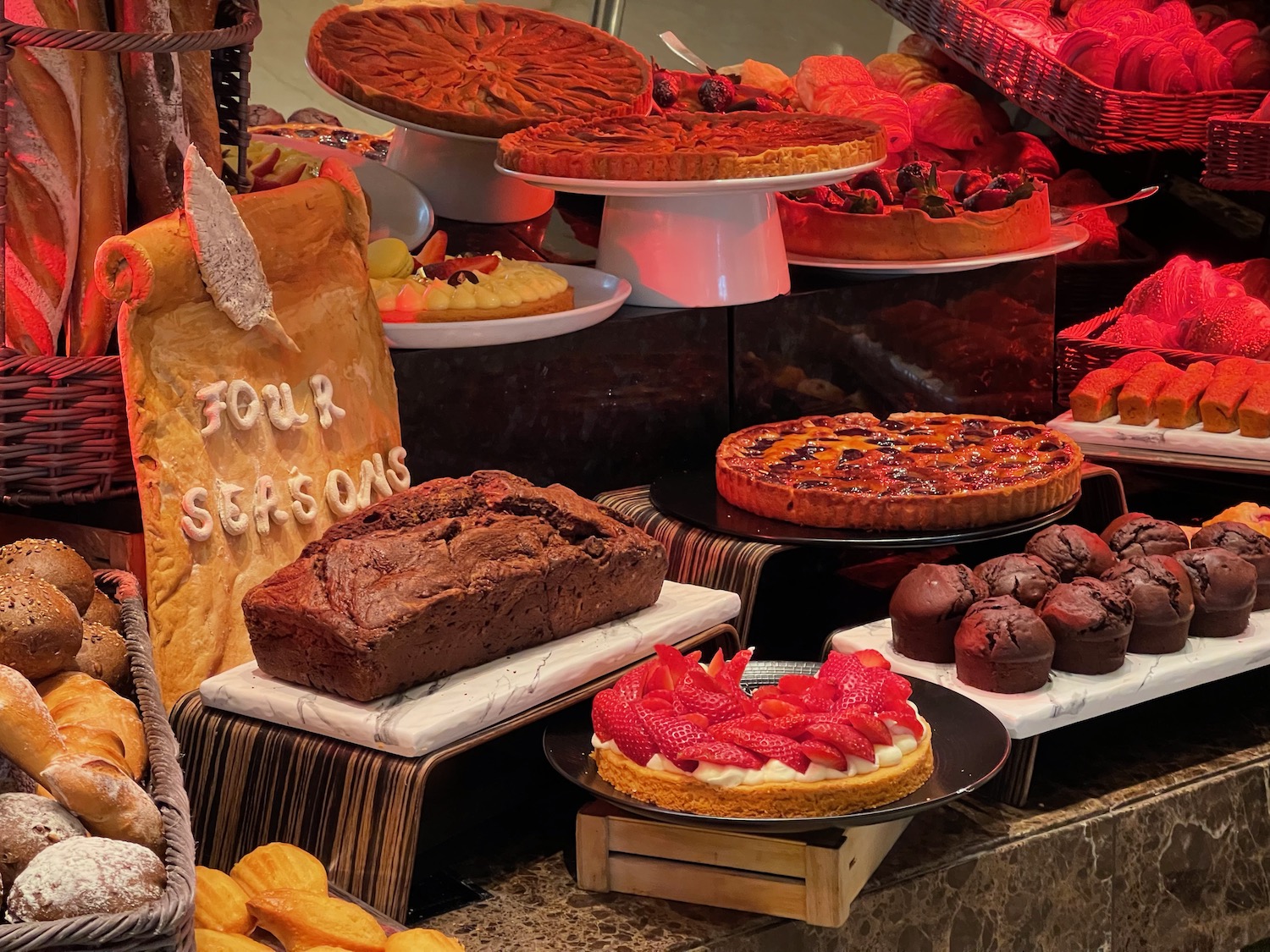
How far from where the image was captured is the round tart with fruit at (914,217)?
2998mm

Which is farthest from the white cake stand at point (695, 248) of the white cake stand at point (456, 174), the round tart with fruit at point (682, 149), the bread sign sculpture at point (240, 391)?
the bread sign sculpture at point (240, 391)

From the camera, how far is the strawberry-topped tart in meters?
1.66

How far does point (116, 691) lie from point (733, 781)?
2.26ft

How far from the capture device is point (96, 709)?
1500mm

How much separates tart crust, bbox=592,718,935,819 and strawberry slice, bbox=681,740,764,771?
2 cm

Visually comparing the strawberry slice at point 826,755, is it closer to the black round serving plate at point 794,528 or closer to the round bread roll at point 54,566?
the black round serving plate at point 794,528

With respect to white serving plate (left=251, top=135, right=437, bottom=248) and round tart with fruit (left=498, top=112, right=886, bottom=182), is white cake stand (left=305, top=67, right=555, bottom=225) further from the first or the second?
round tart with fruit (left=498, top=112, right=886, bottom=182)

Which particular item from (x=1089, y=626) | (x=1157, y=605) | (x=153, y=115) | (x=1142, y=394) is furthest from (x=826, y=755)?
(x=1142, y=394)

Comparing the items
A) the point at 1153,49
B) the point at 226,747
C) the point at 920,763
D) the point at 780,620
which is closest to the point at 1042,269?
the point at 1153,49

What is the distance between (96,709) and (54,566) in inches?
10.9

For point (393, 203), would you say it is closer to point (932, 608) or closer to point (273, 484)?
point (273, 484)

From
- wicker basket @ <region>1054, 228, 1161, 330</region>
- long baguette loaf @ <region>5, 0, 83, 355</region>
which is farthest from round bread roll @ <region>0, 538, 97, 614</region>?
wicker basket @ <region>1054, 228, 1161, 330</region>

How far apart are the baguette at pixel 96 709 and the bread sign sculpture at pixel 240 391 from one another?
0.34 meters

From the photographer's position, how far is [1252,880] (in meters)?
2.17
